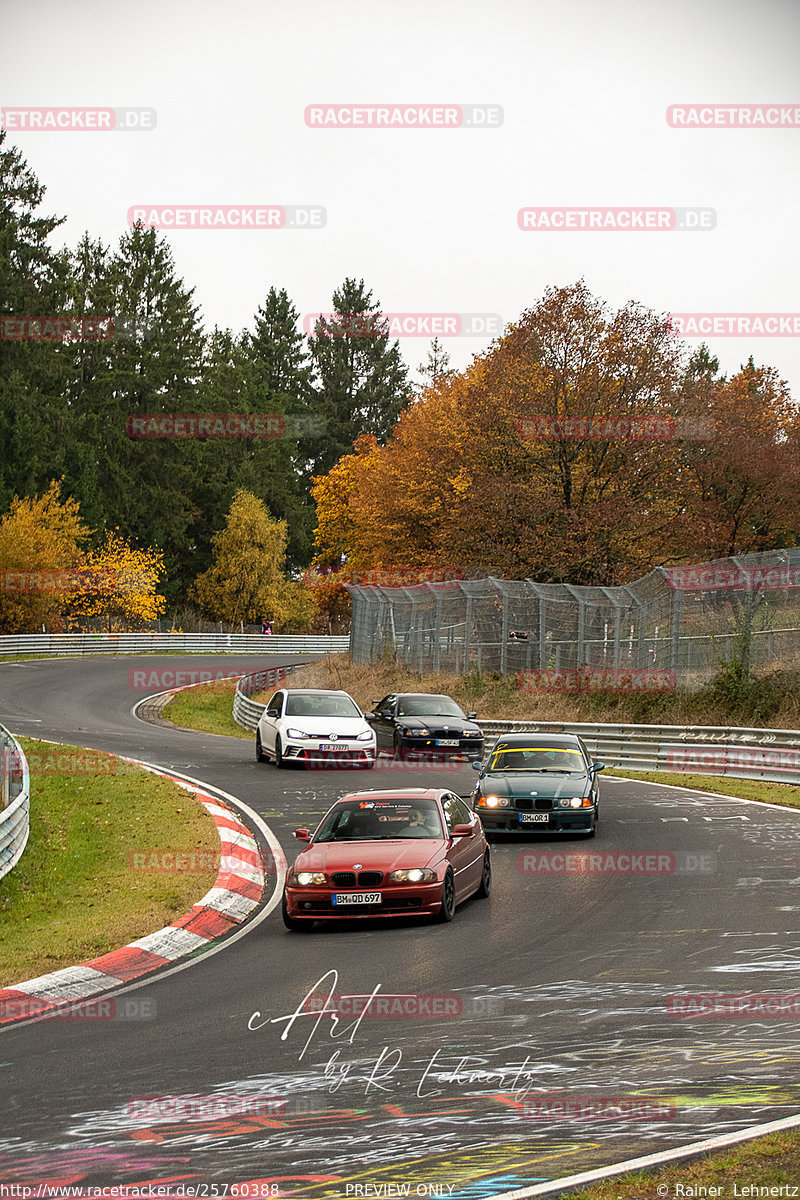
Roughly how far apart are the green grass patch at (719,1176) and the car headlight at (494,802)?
1242 cm

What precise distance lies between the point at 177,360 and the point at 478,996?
3651 inches

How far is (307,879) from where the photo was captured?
1226cm

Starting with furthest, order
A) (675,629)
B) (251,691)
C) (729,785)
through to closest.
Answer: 1. (251,691)
2. (675,629)
3. (729,785)

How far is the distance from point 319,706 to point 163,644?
46.9m

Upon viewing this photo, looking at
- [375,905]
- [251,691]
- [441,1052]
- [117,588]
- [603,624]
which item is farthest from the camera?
[117,588]

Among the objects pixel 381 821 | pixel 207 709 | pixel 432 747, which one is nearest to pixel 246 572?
pixel 207 709

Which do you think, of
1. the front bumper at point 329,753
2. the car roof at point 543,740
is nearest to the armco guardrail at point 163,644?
the front bumper at point 329,753

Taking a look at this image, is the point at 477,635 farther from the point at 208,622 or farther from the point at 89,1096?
the point at 208,622

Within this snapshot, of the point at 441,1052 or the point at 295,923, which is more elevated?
the point at 441,1052

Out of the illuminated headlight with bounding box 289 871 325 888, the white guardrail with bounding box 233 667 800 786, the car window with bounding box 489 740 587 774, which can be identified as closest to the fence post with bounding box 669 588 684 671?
the white guardrail with bounding box 233 667 800 786

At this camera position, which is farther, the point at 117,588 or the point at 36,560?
the point at 117,588

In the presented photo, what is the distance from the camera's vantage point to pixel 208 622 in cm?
9600

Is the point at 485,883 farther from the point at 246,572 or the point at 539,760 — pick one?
the point at 246,572

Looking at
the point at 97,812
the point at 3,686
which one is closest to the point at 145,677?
the point at 3,686
